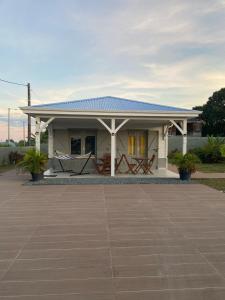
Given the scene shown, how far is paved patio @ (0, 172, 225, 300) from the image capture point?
379 cm

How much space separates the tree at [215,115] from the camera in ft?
143

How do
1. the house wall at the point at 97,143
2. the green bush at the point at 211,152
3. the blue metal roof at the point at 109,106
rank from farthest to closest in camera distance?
the green bush at the point at 211,152, the house wall at the point at 97,143, the blue metal roof at the point at 109,106

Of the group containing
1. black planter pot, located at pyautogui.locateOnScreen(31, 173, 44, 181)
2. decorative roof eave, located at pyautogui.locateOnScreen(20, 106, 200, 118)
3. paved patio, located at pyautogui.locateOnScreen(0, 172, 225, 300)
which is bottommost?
paved patio, located at pyautogui.locateOnScreen(0, 172, 225, 300)

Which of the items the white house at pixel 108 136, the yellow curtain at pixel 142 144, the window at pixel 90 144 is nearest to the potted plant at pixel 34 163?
the white house at pixel 108 136

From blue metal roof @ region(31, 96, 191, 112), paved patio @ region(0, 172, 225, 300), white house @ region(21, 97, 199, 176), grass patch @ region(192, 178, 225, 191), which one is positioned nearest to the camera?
paved patio @ region(0, 172, 225, 300)

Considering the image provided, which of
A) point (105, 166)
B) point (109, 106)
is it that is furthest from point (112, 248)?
point (109, 106)

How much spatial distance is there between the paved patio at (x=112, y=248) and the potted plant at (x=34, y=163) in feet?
12.1

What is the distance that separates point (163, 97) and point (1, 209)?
22.1 meters

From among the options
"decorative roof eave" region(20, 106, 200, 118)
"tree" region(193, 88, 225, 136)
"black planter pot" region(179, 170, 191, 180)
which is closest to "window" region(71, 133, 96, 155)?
"decorative roof eave" region(20, 106, 200, 118)

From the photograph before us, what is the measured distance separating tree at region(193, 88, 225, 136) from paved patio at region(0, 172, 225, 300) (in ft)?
117

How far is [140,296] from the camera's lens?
3607mm

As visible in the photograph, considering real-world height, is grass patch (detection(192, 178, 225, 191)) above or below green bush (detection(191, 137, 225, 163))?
below

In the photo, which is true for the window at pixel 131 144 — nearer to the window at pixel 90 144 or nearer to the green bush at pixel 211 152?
the window at pixel 90 144

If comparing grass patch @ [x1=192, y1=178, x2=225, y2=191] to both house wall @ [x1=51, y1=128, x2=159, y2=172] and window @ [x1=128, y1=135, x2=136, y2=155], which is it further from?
window @ [x1=128, y1=135, x2=136, y2=155]
